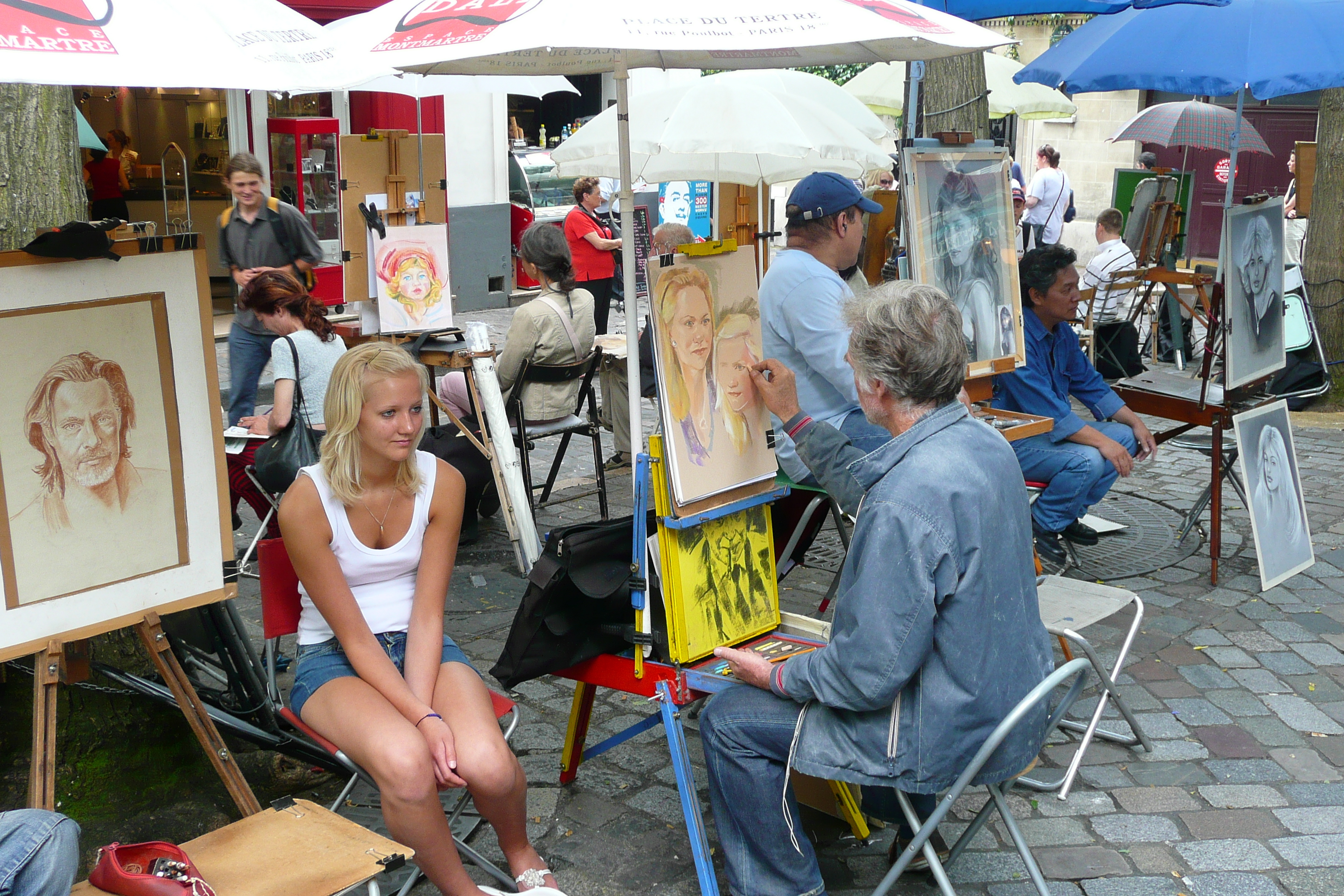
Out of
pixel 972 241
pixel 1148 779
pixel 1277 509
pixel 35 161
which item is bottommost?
pixel 1148 779

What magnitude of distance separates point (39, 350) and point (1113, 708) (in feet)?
10.8

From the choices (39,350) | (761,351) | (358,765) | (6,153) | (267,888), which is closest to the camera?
(267,888)

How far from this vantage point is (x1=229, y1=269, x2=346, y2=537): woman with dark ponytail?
183 inches

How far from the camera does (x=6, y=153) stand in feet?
9.80

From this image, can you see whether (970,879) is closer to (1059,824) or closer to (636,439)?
(1059,824)

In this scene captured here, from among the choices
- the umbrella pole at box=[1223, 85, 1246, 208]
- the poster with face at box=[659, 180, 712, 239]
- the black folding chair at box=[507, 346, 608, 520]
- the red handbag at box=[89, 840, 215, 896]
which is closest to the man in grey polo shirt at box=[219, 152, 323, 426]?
the black folding chair at box=[507, 346, 608, 520]

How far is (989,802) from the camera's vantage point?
260 cm

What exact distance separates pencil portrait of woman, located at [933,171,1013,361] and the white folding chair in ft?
3.10

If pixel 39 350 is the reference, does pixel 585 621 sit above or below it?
below

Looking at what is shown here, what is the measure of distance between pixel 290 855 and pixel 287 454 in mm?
2298

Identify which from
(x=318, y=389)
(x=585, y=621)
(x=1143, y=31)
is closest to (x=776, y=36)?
(x=585, y=621)

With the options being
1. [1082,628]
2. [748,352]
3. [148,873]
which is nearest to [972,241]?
[1082,628]

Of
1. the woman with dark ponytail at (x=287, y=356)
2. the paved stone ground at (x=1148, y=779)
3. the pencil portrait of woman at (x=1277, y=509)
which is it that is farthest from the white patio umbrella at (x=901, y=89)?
the paved stone ground at (x=1148, y=779)

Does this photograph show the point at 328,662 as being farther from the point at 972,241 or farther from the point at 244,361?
the point at 244,361
